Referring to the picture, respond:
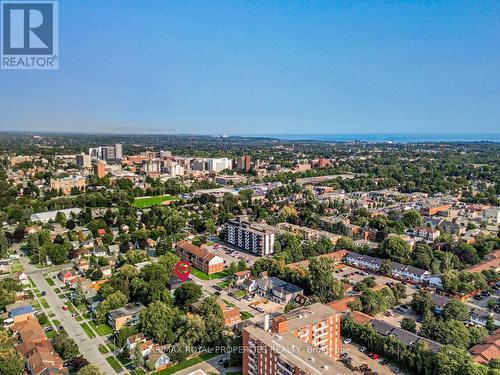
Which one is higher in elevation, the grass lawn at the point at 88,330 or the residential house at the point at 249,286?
the residential house at the point at 249,286

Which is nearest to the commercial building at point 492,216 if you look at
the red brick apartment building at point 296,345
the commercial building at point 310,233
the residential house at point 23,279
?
the commercial building at point 310,233

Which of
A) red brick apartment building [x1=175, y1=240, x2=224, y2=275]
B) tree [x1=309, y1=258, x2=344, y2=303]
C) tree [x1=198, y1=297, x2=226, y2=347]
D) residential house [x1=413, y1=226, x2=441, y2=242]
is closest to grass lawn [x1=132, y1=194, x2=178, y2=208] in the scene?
red brick apartment building [x1=175, y1=240, x2=224, y2=275]

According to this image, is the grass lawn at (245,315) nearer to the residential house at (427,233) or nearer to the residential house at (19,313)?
the residential house at (19,313)

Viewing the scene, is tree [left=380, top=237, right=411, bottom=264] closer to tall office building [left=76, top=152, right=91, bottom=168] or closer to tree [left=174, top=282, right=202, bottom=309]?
A: tree [left=174, top=282, right=202, bottom=309]

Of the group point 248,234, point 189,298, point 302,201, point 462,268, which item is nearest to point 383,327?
point 189,298


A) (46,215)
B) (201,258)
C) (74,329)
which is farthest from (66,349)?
(46,215)

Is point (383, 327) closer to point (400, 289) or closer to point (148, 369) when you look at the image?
point (400, 289)
